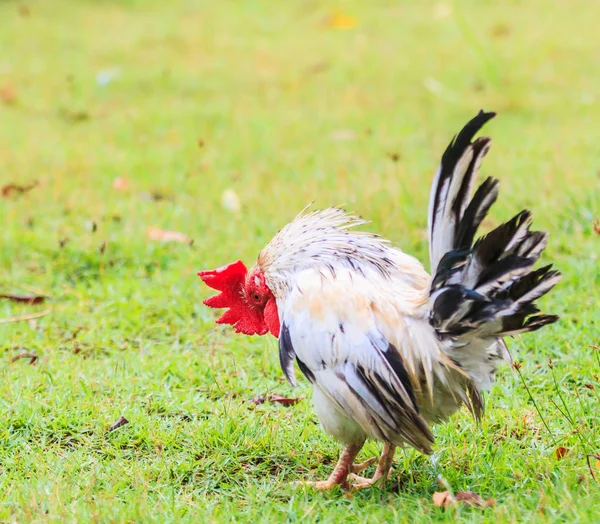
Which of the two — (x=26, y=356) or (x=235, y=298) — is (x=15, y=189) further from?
(x=235, y=298)

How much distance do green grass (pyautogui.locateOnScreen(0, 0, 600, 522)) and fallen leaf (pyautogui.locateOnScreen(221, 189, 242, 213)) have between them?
88 mm

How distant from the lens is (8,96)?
8664mm

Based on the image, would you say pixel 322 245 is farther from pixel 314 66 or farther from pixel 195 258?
pixel 314 66

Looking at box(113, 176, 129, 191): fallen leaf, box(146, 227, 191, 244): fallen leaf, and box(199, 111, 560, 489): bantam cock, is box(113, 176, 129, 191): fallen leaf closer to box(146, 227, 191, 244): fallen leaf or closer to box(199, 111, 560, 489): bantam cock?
box(146, 227, 191, 244): fallen leaf

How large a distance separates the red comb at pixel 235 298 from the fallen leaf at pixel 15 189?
2879mm

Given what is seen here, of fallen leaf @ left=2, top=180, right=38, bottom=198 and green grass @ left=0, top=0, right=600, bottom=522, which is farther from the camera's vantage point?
fallen leaf @ left=2, top=180, right=38, bottom=198

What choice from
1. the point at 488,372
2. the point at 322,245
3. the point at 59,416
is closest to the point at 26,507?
the point at 59,416

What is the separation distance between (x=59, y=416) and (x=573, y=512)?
2.19m

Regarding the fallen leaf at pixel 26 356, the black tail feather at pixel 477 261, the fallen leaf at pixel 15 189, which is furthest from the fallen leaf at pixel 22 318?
the black tail feather at pixel 477 261

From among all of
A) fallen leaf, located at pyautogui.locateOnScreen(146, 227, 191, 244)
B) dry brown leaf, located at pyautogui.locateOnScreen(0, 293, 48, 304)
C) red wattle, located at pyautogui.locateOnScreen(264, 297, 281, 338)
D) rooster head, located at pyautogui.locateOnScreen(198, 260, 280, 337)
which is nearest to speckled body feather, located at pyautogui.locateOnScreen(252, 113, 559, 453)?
red wattle, located at pyautogui.locateOnScreen(264, 297, 281, 338)

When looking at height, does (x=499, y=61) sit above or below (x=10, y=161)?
above

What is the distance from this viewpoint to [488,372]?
315cm

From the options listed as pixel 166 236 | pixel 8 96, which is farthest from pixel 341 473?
pixel 8 96

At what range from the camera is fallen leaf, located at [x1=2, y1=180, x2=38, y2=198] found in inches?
237
